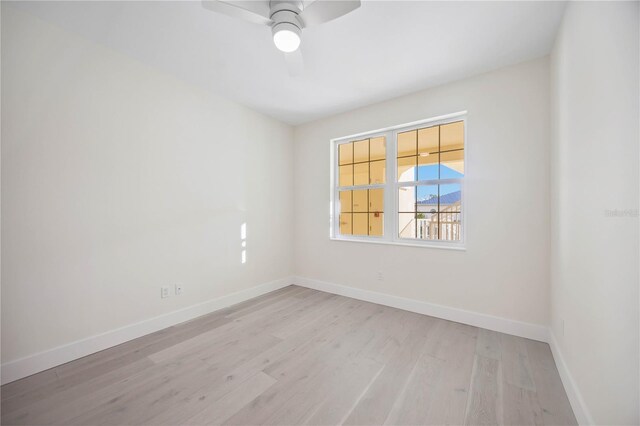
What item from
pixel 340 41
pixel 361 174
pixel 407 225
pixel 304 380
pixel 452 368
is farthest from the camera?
pixel 361 174

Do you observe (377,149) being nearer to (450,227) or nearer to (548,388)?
(450,227)

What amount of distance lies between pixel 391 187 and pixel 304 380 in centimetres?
243

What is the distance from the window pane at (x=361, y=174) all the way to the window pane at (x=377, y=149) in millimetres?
152

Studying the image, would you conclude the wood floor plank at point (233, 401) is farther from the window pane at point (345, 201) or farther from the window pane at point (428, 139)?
the window pane at point (428, 139)

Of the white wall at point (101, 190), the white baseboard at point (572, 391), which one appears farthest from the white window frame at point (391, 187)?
the white wall at point (101, 190)

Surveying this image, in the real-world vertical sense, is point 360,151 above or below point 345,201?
above

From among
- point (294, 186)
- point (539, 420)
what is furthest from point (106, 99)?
point (539, 420)

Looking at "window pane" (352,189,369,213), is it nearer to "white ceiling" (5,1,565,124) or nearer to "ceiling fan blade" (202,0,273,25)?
"white ceiling" (5,1,565,124)

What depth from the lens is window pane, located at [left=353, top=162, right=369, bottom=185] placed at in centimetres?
373

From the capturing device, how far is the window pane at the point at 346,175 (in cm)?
389

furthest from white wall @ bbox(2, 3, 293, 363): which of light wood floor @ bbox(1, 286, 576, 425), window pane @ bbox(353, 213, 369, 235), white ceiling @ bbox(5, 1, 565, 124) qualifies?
window pane @ bbox(353, 213, 369, 235)

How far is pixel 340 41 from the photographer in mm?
2160

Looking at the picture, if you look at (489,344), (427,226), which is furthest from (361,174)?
(489,344)

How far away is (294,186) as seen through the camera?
4.32 m
